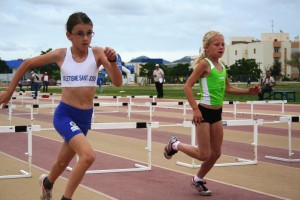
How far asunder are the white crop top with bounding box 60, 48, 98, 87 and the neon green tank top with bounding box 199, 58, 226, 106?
1798 mm

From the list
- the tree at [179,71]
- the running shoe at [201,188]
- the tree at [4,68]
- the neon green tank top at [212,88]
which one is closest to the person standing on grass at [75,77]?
the neon green tank top at [212,88]

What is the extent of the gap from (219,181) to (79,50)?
340 centimetres

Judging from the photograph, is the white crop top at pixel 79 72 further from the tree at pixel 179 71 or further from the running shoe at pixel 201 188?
the tree at pixel 179 71

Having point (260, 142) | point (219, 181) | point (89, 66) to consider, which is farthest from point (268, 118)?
point (89, 66)

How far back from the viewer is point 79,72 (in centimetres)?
596

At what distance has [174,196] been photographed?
7285 millimetres

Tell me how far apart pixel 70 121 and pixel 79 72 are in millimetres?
522

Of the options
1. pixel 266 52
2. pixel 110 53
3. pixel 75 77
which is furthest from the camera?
pixel 266 52

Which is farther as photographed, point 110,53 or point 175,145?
point 175,145

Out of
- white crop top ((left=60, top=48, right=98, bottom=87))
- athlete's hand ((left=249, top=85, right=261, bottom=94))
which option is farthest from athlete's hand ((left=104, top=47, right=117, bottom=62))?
athlete's hand ((left=249, top=85, right=261, bottom=94))

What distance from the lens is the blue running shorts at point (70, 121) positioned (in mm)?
5754

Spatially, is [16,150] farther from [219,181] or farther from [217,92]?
[217,92]

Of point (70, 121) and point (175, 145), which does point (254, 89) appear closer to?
point (175, 145)

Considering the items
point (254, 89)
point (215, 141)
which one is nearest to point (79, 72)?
point (215, 141)
